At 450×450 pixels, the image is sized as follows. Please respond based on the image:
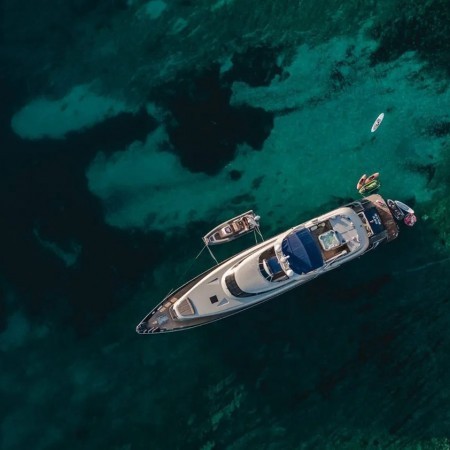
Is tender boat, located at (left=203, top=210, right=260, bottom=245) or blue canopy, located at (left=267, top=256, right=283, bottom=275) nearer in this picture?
blue canopy, located at (left=267, top=256, right=283, bottom=275)

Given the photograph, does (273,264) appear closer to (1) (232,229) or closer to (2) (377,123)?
(1) (232,229)

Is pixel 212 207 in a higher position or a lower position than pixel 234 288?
higher

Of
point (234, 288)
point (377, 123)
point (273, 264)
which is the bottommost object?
point (234, 288)

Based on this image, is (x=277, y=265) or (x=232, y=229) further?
(x=232, y=229)

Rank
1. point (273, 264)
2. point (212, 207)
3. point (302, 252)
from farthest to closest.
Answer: point (212, 207) < point (273, 264) < point (302, 252)

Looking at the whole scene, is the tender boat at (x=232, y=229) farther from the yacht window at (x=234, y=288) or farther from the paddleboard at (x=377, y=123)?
the paddleboard at (x=377, y=123)

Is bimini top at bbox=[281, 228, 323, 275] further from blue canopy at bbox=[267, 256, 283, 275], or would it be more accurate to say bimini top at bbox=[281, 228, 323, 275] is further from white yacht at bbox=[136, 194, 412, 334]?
blue canopy at bbox=[267, 256, 283, 275]

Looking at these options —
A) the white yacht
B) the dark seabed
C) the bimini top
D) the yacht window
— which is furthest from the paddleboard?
the yacht window

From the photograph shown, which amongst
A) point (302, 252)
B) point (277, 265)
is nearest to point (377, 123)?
point (302, 252)
